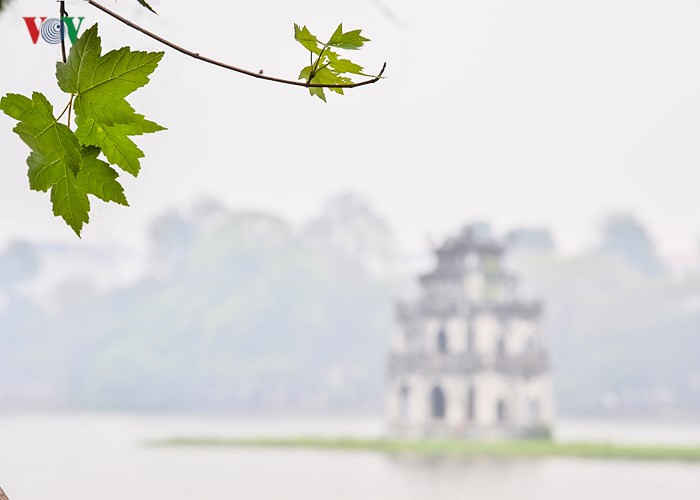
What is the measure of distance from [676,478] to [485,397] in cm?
251

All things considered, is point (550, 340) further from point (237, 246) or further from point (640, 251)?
point (237, 246)

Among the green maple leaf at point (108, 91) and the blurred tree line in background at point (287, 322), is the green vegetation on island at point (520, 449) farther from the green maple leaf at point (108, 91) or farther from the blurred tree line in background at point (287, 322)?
the green maple leaf at point (108, 91)

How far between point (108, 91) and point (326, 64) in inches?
3.8

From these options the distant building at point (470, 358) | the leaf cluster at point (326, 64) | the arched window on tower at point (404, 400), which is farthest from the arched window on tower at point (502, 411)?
the leaf cluster at point (326, 64)

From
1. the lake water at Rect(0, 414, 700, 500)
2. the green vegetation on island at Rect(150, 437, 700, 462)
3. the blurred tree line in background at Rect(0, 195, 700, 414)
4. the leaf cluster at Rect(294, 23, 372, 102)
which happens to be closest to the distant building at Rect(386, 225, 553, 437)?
the green vegetation on island at Rect(150, 437, 700, 462)

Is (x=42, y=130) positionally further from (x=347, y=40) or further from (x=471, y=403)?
(x=471, y=403)

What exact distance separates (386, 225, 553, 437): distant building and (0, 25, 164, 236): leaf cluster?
15766 millimetres

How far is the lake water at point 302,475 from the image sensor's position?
14.3 metres

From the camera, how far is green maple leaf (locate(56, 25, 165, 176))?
0.36m

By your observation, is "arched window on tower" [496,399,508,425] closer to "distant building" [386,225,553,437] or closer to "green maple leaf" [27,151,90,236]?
"distant building" [386,225,553,437]

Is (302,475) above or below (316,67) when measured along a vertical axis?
above

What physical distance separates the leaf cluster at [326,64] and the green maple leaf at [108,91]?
0.06 m

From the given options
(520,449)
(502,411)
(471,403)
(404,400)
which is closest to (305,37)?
(520,449)

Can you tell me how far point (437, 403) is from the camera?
16.6 m
